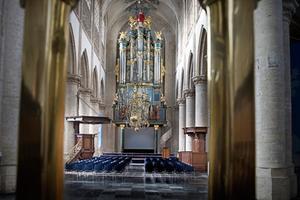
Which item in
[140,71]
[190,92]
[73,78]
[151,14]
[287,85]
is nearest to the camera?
Result: [287,85]

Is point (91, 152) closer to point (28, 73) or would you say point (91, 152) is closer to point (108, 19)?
point (108, 19)

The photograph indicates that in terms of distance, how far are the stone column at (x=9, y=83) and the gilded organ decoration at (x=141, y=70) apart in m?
22.2

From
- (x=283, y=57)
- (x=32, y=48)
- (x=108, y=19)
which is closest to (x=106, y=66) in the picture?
(x=108, y=19)

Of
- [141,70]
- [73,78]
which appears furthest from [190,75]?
[141,70]

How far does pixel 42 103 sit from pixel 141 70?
31923 mm

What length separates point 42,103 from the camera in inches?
78.5

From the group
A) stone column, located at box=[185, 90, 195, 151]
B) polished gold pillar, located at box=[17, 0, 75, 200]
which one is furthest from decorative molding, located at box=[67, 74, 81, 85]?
polished gold pillar, located at box=[17, 0, 75, 200]

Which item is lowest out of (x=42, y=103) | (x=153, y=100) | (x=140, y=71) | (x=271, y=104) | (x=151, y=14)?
(x=42, y=103)

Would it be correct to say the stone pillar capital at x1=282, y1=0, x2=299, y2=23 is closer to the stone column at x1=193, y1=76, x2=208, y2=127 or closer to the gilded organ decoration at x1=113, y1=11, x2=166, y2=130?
the stone column at x1=193, y1=76, x2=208, y2=127

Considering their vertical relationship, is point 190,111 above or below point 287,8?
below

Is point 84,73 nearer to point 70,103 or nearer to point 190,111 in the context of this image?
point 70,103

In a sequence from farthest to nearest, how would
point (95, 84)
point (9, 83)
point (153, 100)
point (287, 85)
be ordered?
point (153, 100)
point (95, 84)
point (9, 83)
point (287, 85)

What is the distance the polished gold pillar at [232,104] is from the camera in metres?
1.99

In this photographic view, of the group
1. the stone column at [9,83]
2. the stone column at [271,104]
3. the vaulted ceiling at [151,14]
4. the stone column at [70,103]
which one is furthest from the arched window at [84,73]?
the stone column at [271,104]
